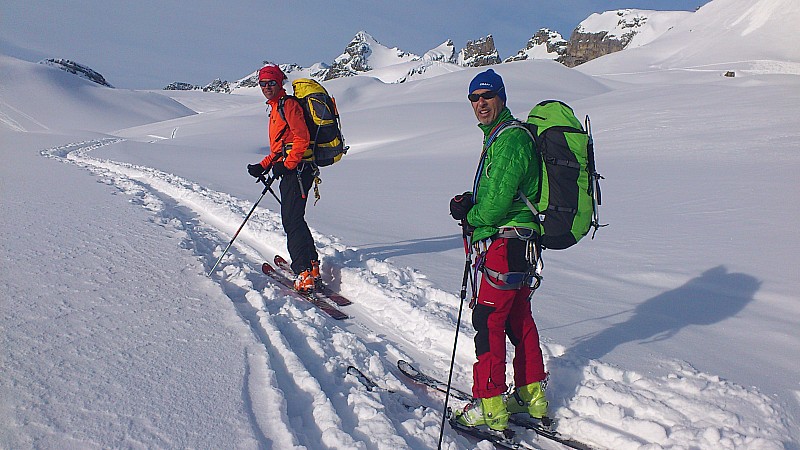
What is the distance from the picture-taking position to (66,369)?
9.53 ft

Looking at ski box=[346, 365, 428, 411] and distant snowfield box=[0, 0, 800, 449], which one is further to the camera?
ski box=[346, 365, 428, 411]

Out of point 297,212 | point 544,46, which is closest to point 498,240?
point 297,212

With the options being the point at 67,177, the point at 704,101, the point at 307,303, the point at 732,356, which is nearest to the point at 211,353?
the point at 307,303

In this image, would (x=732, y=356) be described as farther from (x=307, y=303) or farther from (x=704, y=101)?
(x=704, y=101)

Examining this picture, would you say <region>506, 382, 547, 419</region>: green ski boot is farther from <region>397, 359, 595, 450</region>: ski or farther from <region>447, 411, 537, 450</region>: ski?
<region>447, 411, 537, 450</region>: ski

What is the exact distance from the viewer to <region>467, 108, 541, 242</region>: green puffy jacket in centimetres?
279

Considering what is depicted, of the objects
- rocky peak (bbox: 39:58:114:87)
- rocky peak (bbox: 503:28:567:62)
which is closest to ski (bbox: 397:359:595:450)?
rocky peak (bbox: 39:58:114:87)

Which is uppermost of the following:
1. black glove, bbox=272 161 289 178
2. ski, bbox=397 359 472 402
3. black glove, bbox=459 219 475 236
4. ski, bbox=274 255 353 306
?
black glove, bbox=272 161 289 178

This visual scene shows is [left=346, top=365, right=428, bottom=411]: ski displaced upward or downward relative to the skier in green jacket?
downward

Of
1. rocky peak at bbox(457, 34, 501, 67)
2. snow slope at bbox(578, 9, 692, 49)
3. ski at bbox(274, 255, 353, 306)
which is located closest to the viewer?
ski at bbox(274, 255, 353, 306)

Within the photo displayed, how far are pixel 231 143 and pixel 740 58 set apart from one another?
62179 millimetres

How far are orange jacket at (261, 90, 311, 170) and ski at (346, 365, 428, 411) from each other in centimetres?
240

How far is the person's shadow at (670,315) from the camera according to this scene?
12.2 ft

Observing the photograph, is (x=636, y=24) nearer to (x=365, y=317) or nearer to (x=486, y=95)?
Result: (x=365, y=317)
